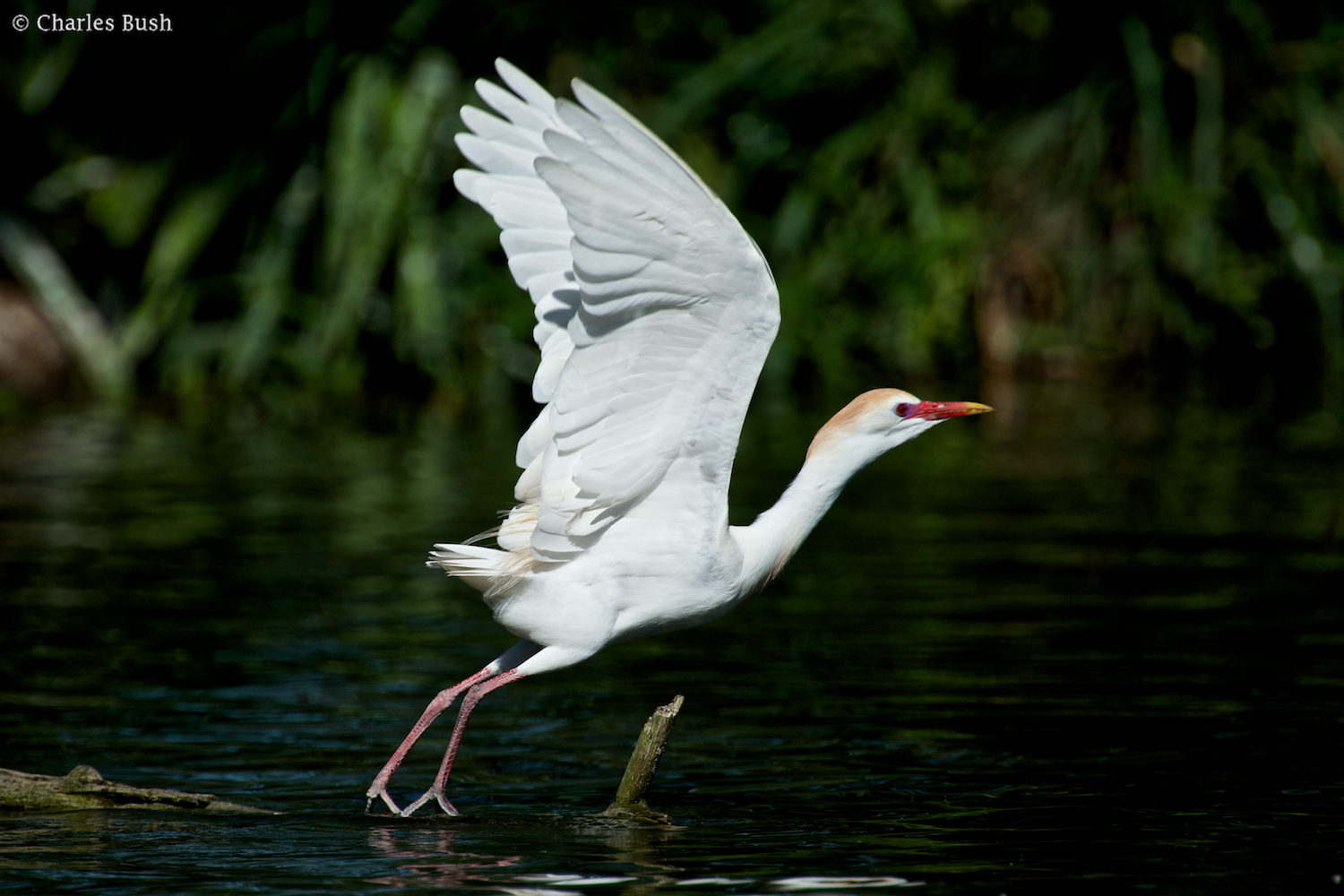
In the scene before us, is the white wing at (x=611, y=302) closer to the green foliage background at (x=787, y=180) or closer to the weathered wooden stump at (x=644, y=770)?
the weathered wooden stump at (x=644, y=770)

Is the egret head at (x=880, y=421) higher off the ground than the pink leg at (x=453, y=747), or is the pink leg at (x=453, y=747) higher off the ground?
the egret head at (x=880, y=421)

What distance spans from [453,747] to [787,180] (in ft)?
50.6

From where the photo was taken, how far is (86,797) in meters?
5.89

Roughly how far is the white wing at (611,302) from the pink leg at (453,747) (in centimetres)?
45

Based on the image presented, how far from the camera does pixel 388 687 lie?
8.01m

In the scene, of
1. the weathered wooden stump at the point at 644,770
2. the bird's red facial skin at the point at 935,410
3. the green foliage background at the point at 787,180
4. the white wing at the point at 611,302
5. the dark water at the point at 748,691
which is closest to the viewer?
the white wing at the point at 611,302

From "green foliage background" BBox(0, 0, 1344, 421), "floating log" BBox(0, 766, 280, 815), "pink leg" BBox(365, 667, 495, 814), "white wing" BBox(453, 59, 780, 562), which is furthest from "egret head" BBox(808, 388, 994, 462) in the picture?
"green foliage background" BBox(0, 0, 1344, 421)

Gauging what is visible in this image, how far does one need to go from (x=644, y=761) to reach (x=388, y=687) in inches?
96.2

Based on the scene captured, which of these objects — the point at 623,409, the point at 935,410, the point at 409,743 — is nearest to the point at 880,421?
the point at 935,410

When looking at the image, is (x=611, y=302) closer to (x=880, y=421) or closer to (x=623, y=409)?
(x=623, y=409)

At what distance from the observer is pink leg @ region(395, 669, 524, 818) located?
6066 millimetres

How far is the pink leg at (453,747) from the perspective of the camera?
607 centimetres

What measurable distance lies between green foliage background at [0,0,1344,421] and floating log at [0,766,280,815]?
12370 mm

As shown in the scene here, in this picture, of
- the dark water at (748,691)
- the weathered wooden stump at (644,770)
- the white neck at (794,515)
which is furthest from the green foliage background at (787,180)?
the weathered wooden stump at (644,770)
